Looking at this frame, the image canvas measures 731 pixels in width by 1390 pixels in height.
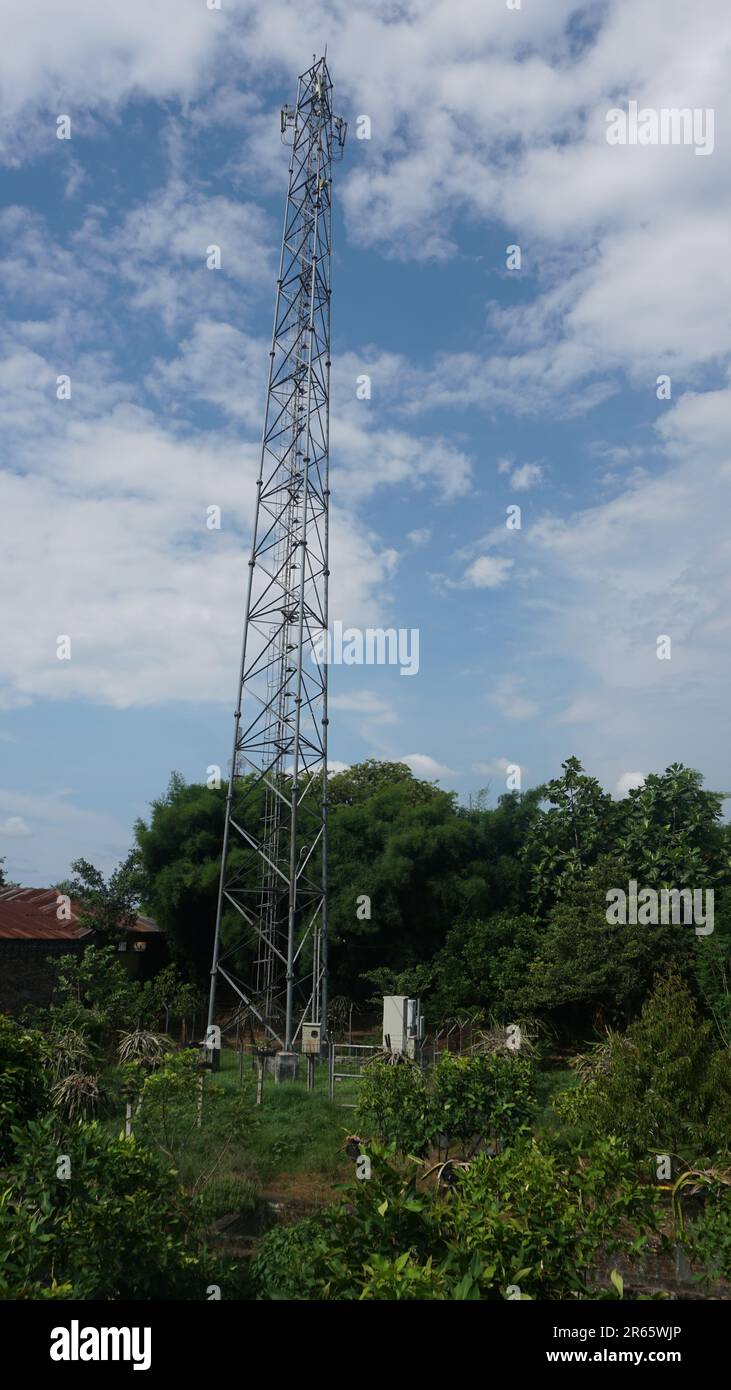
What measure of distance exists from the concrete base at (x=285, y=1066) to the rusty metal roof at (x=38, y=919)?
281 inches

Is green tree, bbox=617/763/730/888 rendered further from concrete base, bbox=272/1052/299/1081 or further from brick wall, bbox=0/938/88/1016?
brick wall, bbox=0/938/88/1016

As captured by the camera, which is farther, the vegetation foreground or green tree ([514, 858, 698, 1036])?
green tree ([514, 858, 698, 1036])

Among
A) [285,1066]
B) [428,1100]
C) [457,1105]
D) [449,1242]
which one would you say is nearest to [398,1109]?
[428,1100]

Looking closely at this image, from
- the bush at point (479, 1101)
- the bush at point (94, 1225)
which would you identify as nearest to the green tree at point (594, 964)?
the bush at point (479, 1101)

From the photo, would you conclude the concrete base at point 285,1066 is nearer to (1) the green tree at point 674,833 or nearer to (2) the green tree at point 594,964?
(2) the green tree at point 594,964

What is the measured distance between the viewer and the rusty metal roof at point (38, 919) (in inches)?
825

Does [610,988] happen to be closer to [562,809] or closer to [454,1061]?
[562,809]

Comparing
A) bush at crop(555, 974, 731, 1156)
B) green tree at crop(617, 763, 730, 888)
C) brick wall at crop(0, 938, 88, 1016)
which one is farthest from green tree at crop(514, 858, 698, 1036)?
brick wall at crop(0, 938, 88, 1016)

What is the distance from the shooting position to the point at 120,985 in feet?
60.4

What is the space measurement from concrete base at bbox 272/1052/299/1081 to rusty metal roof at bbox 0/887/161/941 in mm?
7142

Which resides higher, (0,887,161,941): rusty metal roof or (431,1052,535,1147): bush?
(0,887,161,941): rusty metal roof

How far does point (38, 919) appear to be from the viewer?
22.8 m

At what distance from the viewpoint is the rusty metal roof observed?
825 inches
